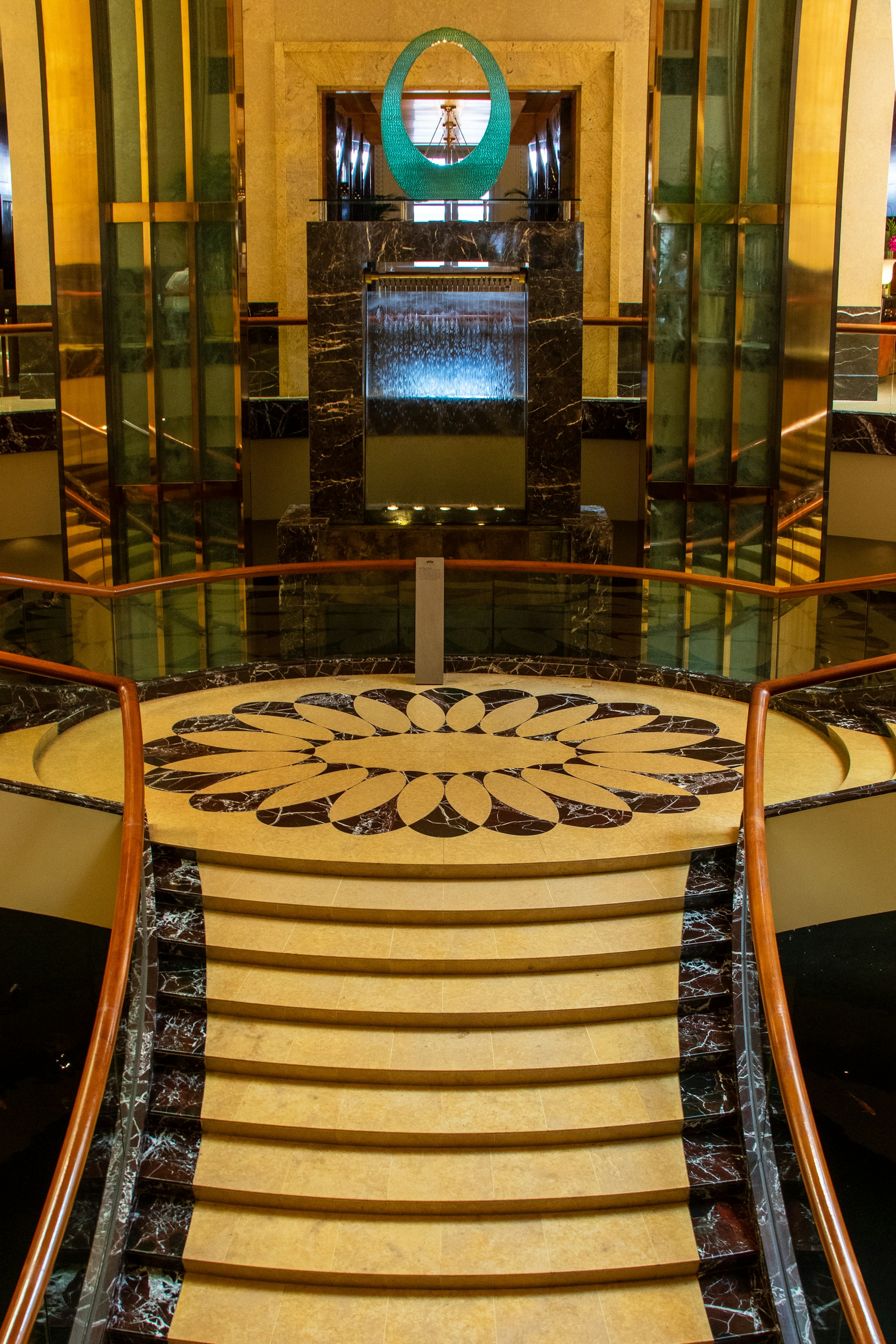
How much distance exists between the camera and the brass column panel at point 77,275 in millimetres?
8438

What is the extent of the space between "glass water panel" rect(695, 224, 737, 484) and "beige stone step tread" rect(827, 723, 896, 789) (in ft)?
12.6

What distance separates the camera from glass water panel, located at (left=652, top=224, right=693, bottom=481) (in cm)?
897

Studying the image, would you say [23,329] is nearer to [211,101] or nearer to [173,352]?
[173,352]

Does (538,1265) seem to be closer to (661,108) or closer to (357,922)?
(357,922)

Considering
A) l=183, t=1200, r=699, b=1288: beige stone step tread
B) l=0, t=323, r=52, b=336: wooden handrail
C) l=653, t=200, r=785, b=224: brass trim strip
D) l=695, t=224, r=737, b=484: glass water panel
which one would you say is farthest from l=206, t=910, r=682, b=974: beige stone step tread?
l=0, t=323, r=52, b=336: wooden handrail

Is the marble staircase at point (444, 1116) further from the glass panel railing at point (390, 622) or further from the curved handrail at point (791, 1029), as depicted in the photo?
the glass panel railing at point (390, 622)

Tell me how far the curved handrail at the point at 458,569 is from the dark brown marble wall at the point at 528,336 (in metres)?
1.44

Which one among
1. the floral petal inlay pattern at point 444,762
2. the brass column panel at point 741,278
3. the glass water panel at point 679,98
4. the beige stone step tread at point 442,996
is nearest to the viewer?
the beige stone step tread at point 442,996

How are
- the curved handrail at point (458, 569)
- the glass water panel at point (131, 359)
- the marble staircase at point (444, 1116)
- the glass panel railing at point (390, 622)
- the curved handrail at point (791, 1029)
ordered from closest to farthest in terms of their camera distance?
the curved handrail at point (791, 1029)
the marble staircase at point (444, 1116)
the curved handrail at point (458, 569)
the glass panel railing at point (390, 622)
the glass water panel at point (131, 359)

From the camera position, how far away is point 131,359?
9039 mm

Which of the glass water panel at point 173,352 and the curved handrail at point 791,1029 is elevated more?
the glass water panel at point 173,352

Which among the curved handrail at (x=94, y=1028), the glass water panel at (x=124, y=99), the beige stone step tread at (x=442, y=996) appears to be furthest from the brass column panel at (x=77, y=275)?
the beige stone step tread at (x=442, y=996)

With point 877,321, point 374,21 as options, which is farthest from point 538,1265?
point 374,21

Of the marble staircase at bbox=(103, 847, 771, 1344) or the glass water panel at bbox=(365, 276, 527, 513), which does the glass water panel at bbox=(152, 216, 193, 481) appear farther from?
the marble staircase at bbox=(103, 847, 771, 1344)
